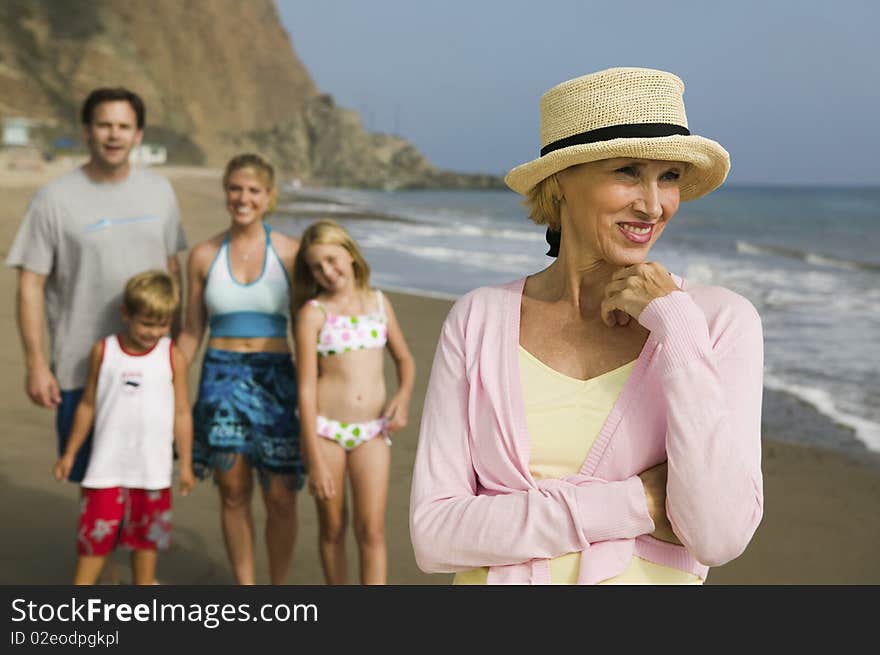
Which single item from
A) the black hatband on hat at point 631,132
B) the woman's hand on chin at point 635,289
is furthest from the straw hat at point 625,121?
the woman's hand on chin at point 635,289

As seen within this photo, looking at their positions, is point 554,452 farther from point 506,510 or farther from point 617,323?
point 617,323

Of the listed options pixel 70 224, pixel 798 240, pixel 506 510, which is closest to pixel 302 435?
pixel 70 224

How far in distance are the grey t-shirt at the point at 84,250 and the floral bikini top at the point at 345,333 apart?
857mm

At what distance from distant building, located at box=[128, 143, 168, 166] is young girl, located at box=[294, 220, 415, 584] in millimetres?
63890

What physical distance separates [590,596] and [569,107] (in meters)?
0.89

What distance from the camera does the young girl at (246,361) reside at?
4.38m

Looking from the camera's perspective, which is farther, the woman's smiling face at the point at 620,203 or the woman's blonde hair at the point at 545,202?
Answer: the woman's blonde hair at the point at 545,202

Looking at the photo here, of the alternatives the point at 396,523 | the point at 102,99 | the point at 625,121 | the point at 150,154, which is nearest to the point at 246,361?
the point at 102,99

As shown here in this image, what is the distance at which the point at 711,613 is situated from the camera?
186 centimetres

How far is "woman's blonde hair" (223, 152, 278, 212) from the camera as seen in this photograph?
439 cm

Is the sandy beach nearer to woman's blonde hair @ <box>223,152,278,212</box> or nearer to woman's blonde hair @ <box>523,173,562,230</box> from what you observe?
woman's blonde hair @ <box>223,152,278,212</box>

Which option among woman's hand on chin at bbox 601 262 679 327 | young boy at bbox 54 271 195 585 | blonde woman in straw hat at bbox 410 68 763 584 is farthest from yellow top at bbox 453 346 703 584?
young boy at bbox 54 271 195 585

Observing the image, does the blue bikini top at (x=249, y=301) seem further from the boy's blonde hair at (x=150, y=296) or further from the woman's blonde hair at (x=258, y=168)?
the woman's blonde hair at (x=258, y=168)

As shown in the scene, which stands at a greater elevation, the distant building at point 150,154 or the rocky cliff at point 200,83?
the rocky cliff at point 200,83
